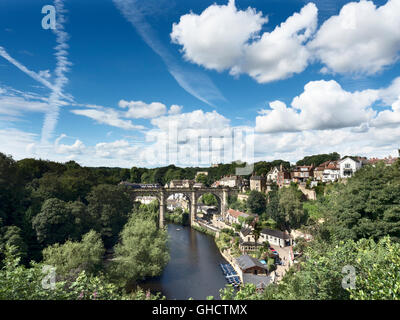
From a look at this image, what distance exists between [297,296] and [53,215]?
19310 mm

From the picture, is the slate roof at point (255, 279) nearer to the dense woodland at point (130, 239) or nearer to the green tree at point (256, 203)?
the dense woodland at point (130, 239)

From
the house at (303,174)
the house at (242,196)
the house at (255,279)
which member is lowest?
the house at (255,279)

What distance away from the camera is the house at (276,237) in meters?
27.7

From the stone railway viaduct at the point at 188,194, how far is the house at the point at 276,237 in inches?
726

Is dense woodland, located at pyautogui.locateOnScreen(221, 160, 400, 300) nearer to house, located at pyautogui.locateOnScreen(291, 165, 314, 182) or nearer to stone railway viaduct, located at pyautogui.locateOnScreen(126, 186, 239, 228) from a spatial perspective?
house, located at pyautogui.locateOnScreen(291, 165, 314, 182)

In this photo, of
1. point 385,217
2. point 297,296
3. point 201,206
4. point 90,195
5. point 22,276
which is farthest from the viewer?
point 201,206

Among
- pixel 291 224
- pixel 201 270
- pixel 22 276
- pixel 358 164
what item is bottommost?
pixel 201 270

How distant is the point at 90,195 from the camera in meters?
29.0

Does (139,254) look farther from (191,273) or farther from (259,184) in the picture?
(259,184)

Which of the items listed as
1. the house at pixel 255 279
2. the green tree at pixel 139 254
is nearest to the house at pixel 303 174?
the house at pixel 255 279

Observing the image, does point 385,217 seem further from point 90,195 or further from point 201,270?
point 90,195

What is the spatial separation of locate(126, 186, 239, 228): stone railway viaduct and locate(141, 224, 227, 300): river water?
35.3 feet
